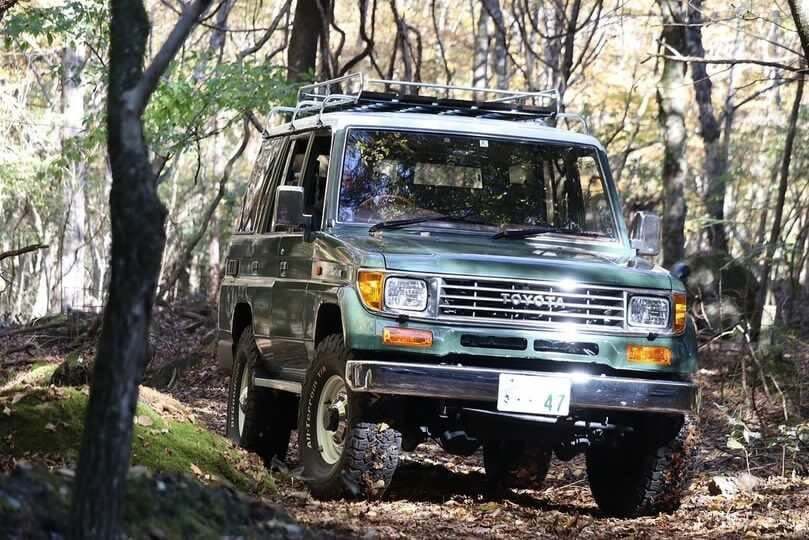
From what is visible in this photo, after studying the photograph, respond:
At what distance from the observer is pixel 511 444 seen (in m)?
9.22

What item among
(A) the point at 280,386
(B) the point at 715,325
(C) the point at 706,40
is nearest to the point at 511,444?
(A) the point at 280,386

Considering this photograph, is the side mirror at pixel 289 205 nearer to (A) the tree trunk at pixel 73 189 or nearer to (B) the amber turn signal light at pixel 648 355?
(B) the amber turn signal light at pixel 648 355

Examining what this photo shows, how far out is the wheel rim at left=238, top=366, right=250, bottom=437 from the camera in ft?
32.3

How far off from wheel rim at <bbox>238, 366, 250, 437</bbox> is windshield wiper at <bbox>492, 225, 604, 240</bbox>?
8.37ft

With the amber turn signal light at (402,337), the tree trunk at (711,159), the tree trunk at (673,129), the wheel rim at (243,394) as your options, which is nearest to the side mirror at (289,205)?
the amber turn signal light at (402,337)

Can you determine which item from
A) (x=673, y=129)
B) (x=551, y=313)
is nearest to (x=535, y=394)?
Result: (x=551, y=313)

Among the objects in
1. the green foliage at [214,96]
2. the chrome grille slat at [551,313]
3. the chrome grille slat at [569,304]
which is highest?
the green foliage at [214,96]

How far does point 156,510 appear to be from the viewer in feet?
16.7

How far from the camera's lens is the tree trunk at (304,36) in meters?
16.6

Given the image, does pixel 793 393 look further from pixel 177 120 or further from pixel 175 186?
pixel 175 186

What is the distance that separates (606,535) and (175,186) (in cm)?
3561

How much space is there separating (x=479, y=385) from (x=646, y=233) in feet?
6.36

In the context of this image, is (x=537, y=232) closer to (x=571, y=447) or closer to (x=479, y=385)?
(x=571, y=447)

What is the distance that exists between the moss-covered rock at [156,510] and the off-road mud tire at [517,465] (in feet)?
12.2
